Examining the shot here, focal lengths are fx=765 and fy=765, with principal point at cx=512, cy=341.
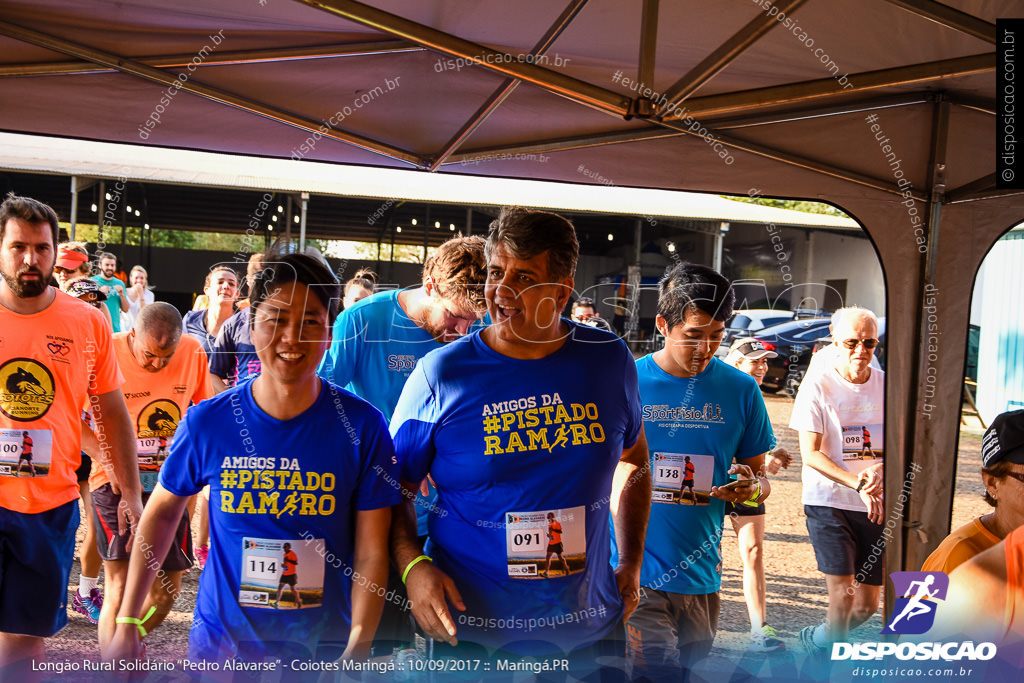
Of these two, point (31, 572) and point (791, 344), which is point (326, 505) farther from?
point (791, 344)

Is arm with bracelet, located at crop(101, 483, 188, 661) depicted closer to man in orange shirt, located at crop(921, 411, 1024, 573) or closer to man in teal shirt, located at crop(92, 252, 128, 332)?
man in orange shirt, located at crop(921, 411, 1024, 573)

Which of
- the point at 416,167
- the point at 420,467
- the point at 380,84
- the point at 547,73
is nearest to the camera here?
the point at 420,467

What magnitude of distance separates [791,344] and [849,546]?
895 cm

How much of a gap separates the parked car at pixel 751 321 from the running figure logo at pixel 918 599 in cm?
985

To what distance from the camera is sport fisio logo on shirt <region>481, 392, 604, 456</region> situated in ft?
5.83

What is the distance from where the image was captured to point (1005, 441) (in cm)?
193

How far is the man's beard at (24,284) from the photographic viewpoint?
2.52 metres

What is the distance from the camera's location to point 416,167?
335 cm

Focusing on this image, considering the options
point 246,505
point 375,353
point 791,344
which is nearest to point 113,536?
point 375,353

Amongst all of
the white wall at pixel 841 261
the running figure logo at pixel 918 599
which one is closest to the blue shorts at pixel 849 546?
the running figure logo at pixel 918 599

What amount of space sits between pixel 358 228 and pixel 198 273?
3470mm

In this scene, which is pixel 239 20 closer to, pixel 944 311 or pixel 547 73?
pixel 547 73

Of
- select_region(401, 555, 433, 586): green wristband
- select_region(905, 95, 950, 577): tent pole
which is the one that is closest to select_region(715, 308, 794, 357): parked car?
select_region(905, 95, 950, 577): tent pole

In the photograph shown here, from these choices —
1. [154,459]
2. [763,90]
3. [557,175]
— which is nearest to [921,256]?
[763,90]
